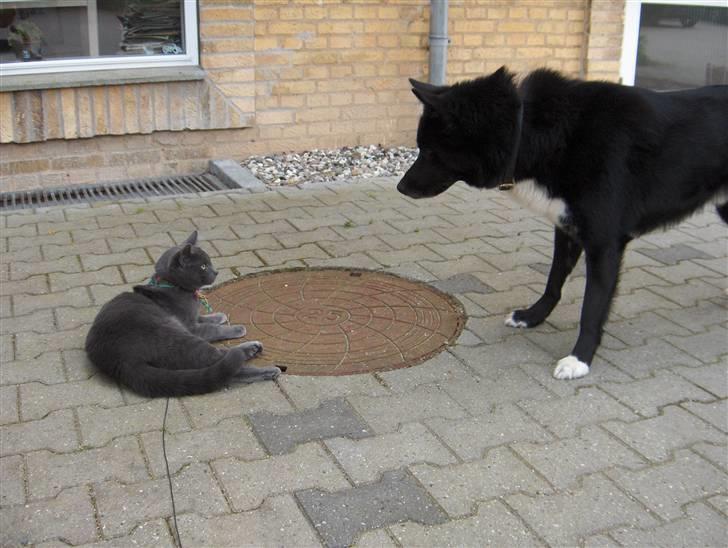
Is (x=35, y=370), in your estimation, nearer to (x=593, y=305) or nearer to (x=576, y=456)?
(x=576, y=456)

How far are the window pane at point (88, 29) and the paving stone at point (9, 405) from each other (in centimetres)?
368

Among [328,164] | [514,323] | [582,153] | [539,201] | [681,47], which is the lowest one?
[514,323]

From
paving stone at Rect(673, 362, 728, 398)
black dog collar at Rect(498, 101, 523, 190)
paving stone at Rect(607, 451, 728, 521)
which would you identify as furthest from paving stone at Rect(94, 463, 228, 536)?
paving stone at Rect(673, 362, 728, 398)

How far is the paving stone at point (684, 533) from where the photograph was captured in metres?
2.53

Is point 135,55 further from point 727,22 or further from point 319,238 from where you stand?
point 727,22

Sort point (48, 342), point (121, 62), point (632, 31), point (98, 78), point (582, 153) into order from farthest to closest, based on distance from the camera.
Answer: point (632, 31), point (121, 62), point (98, 78), point (48, 342), point (582, 153)

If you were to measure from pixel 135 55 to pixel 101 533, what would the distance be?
4.89 metres

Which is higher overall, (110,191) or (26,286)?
(110,191)

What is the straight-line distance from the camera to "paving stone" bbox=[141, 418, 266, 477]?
9.48ft

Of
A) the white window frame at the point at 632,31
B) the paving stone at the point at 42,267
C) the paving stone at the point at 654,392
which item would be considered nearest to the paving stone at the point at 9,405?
the paving stone at the point at 42,267

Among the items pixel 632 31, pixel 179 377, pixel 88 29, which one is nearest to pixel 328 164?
pixel 88 29

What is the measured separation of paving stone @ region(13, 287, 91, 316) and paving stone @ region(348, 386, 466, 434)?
1746 millimetres

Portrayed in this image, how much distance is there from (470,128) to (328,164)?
3739 millimetres

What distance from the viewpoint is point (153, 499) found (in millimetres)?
2668
